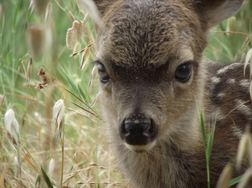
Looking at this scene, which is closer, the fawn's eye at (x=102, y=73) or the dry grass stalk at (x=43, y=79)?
the fawn's eye at (x=102, y=73)

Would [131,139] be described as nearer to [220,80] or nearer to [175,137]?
[175,137]

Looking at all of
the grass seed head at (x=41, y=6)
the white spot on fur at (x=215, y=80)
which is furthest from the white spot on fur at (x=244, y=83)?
the grass seed head at (x=41, y=6)

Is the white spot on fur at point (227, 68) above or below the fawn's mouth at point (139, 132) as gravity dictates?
above

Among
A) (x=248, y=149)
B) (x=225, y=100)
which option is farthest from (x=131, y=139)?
(x=225, y=100)

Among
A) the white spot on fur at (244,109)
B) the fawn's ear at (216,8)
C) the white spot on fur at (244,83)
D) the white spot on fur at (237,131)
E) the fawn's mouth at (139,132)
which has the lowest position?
the white spot on fur at (237,131)

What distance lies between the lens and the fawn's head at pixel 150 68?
287cm

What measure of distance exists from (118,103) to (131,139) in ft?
0.94

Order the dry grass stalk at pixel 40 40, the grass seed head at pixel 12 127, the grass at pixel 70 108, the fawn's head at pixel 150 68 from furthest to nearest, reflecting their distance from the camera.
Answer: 1. the grass at pixel 70 108
2. the fawn's head at pixel 150 68
3. the grass seed head at pixel 12 127
4. the dry grass stalk at pixel 40 40

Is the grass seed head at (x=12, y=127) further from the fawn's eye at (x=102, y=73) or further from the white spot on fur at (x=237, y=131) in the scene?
the white spot on fur at (x=237, y=131)

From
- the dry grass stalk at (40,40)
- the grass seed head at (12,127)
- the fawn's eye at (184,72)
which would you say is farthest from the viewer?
the fawn's eye at (184,72)

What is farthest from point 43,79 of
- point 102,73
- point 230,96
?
point 230,96

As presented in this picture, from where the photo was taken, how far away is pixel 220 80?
146 inches

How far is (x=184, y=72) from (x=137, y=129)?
543 millimetres

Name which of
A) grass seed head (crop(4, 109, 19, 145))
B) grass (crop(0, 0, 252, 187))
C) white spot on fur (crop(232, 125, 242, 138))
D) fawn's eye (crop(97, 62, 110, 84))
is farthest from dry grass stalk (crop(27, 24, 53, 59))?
white spot on fur (crop(232, 125, 242, 138))
